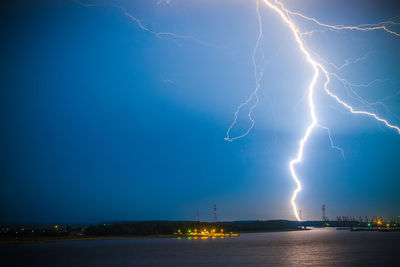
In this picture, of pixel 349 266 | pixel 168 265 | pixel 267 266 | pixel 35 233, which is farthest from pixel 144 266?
pixel 35 233

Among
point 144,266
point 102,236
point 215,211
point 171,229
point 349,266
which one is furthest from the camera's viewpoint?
point 171,229

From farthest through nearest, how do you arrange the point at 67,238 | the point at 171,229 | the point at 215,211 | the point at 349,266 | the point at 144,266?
the point at 171,229 → the point at 215,211 → the point at 67,238 → the point at 144,266 → the point at 349,266

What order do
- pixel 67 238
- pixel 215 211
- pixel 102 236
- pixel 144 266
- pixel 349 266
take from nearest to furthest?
pixel 349 266 → pixel 144 266 → pixel 67 238 → pixel 102 236 → pixel 215 211

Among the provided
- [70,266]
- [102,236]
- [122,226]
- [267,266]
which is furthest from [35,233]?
[267,266]

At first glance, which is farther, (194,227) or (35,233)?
(194,227)

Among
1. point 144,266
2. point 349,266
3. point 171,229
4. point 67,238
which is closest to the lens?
point 349,266

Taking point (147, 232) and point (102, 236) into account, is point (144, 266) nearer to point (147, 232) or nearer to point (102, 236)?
point (102, 236)

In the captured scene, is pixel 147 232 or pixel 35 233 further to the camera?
pixel 147 232

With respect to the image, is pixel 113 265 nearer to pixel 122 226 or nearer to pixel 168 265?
pixel 168 265
